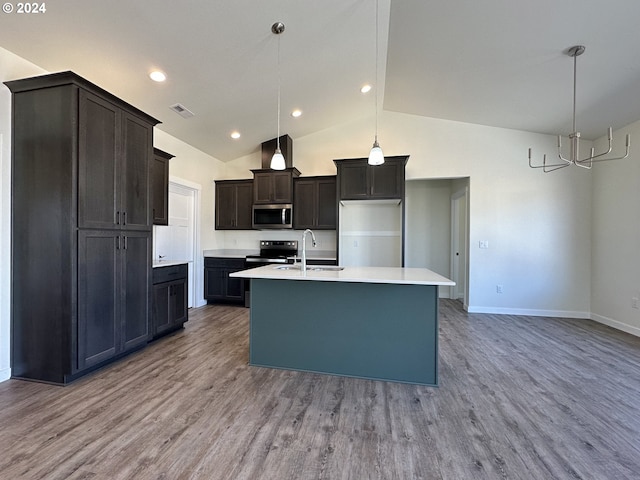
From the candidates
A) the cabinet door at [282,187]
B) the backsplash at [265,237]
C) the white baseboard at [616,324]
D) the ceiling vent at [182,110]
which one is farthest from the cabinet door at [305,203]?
the white baseboard at [616,324]

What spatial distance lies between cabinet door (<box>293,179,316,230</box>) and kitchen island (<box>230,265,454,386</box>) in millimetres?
2498

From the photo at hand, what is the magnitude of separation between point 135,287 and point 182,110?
2.32m

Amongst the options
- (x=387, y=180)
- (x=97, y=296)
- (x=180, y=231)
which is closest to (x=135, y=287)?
(x=97, y=296)

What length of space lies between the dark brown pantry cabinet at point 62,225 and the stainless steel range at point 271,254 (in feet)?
8.12

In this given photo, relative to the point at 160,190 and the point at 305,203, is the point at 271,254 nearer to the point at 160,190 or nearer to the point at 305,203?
the point at 305,203

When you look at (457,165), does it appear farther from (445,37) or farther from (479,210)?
(445,37)

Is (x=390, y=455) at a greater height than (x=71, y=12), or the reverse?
(x=71, y=12)

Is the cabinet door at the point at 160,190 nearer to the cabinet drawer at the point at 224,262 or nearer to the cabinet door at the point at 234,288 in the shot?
the cabinet drawer at the point at 224,262

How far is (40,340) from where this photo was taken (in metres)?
2.32

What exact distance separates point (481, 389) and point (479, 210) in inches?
126

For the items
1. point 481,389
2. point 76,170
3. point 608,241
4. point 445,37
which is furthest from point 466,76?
point 76,170

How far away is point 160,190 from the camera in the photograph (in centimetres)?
379

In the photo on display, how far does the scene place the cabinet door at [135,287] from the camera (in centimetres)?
274

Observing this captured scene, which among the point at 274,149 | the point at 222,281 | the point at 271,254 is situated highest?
the point at 274,149
